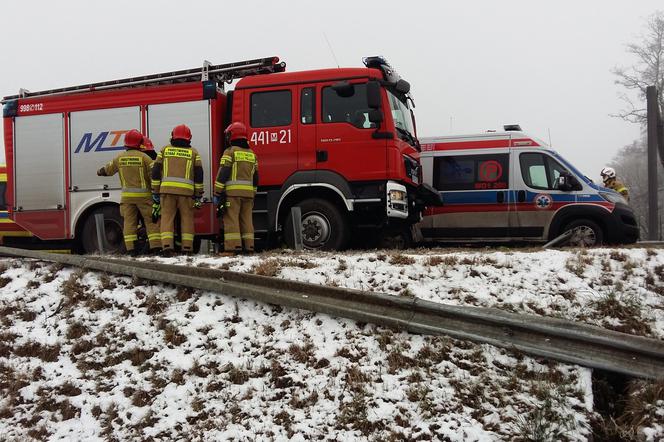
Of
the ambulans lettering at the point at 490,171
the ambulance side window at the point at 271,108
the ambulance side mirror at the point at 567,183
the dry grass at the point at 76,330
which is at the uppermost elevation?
the ambulance side window at the point at 271,108

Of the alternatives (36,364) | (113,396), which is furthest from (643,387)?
(36,364)

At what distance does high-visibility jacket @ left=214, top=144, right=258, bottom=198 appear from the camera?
7.18 metres

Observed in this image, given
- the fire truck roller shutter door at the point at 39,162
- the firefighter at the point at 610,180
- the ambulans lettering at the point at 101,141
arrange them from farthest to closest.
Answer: the firefighter at the point at 610,180 < the fire truck roller shutter door at the point at 39,162 < the ambulans lettering at the point at 101,141

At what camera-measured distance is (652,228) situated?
1193 cm

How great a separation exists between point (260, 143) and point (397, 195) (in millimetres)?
2109

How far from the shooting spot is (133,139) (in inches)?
299

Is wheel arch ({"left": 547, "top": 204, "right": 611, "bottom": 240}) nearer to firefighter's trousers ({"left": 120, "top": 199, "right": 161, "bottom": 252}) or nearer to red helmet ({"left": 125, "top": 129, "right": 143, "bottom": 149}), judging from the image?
firefighter's trousers ({"left": 120, "top": 199, "right": 161, "bottom": 252})

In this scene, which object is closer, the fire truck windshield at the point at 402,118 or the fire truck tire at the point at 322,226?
the fire truck tire at the point at 322,226

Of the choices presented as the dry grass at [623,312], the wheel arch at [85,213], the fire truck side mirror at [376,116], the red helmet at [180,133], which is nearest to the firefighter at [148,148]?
the red helmet at [180,133]

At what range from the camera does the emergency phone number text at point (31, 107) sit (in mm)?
8773

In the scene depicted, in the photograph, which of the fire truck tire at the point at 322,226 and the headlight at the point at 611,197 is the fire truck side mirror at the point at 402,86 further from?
the headlight at the point at 611,197

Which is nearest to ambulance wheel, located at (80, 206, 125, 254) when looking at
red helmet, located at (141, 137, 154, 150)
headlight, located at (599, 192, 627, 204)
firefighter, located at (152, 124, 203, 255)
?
red helmet, located at (141, 137, 154, 150)

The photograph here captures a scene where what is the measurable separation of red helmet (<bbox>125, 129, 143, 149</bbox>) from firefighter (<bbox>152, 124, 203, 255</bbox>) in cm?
65

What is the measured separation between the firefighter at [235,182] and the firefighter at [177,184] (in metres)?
0.34
